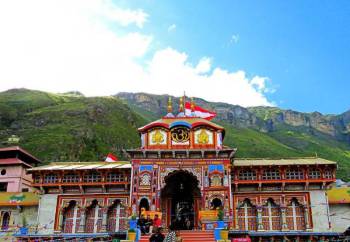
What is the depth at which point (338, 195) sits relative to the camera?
3528 cm

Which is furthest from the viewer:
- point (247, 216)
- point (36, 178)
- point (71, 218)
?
point (36, 178)

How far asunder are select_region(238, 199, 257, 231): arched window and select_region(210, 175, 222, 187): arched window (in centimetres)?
392

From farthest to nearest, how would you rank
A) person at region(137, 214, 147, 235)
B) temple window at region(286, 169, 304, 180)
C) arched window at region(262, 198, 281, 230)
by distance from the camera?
temple window at region(286, 169, 304, 180) < arched window at region(262, 198, 281, 230) < person at region(137, 214, 147, 235)

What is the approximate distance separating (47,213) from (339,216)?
27722 millimetres

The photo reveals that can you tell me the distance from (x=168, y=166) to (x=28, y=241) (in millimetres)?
14434

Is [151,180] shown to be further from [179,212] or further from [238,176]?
[238,176]

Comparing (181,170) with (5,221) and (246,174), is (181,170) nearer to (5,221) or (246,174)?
(246,174)

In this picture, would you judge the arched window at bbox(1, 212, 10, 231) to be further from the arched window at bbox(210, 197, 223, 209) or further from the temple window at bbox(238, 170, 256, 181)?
the temple window at bbox(238, 170, 256, 181)

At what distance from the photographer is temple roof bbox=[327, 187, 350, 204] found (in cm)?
3447

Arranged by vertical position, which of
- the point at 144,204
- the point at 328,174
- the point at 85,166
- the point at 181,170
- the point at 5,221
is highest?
the point at 85,166

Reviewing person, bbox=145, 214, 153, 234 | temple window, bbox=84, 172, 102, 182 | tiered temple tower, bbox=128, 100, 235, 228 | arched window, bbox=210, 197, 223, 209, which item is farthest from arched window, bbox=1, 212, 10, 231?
arched window, bbox=210, 197, 223, 209

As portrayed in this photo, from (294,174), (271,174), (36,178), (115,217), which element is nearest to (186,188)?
(115,217)

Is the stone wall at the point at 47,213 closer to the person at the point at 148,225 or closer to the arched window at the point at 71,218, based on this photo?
the arched window at the point at 71,218

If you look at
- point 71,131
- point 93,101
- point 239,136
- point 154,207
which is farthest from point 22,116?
point 154,207
